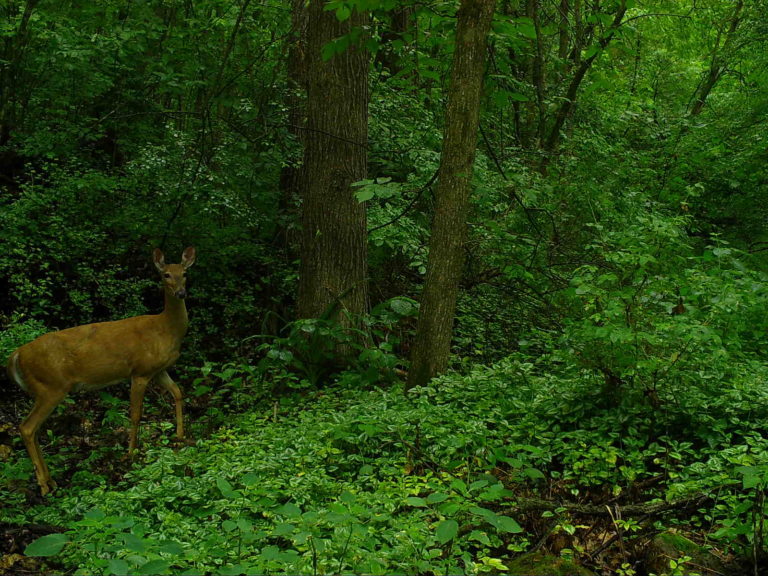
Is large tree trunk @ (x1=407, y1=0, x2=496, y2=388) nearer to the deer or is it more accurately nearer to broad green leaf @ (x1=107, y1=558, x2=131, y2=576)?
the deer

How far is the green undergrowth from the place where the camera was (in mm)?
3246

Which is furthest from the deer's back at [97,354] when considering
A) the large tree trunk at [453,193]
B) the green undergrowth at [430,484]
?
the large tree trunk at [453,193]

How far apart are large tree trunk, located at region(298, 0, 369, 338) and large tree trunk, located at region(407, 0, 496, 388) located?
1.38m

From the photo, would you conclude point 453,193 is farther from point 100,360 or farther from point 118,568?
point 118,568

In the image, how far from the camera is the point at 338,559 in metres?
3.15

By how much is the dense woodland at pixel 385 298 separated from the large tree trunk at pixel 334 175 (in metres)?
0.03

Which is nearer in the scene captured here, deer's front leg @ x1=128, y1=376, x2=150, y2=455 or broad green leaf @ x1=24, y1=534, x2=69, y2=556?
broad green leaf @ x1=24, y1=534, x2=69, y2=556

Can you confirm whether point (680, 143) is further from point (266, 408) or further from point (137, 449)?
point (137, 449)

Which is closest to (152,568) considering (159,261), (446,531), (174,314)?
(446,531)

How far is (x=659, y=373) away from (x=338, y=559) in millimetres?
2500

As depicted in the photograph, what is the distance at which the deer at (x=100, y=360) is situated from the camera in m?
5.62

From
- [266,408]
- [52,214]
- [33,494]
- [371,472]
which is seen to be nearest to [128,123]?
[52,214]

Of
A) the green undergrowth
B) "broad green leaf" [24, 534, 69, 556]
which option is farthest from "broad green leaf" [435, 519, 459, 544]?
"broad green leaf" [24, 534, 69, 556]

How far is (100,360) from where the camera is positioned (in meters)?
5.95
